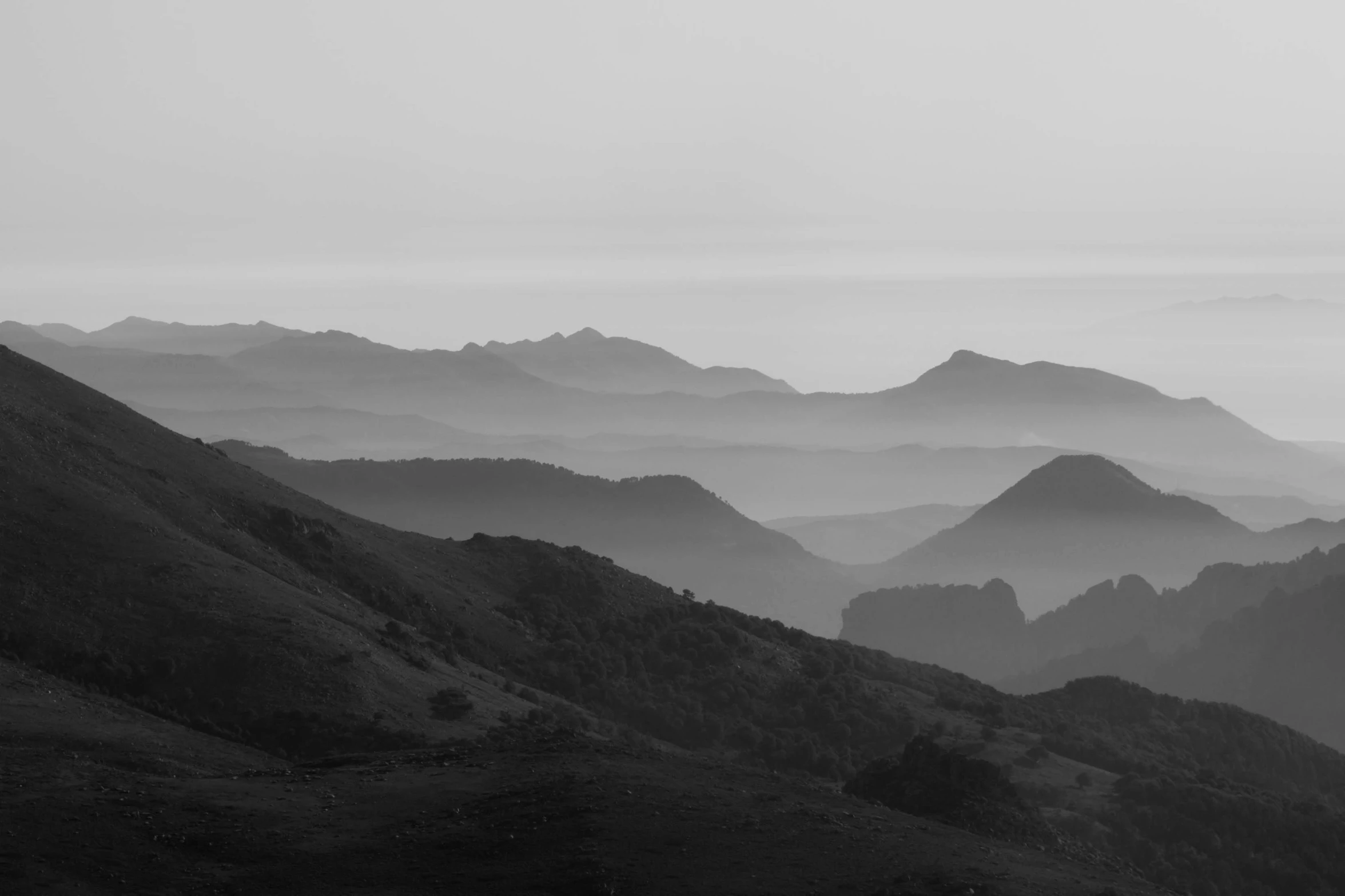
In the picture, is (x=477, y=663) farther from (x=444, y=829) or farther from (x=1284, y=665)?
(x=1284, y=665)

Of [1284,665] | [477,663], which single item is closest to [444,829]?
[477,663]

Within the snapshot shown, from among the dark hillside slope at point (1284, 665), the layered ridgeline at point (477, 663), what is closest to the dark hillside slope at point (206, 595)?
the layered ridgeline at point (477, 663)

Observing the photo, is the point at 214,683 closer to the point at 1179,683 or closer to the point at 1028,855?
the point at 1028,855

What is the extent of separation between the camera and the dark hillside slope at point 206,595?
66.0 metres

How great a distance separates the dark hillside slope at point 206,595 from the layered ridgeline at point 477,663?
0.43 feet

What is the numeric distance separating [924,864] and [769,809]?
19.3 ft

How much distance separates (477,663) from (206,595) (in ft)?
66.8

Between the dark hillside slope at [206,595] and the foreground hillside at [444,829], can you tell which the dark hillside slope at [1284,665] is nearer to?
the dark hillside slope at [206,595]

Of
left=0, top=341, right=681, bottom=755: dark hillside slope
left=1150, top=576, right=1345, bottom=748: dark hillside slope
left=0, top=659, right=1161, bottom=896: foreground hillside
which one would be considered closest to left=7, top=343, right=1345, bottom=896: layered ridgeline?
left=0, top=341, right=681, bottom=755: dark hillside slope

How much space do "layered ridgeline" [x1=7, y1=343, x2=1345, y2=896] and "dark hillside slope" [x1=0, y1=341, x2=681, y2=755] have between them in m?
0.13

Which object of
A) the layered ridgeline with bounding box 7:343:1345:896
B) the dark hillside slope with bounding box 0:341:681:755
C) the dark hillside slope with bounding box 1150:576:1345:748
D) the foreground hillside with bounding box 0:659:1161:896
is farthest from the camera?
the dark hillside slope with bounding box 1150:576:1345:748

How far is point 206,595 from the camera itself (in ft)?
236

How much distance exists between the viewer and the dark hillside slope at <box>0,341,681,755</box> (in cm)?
6600

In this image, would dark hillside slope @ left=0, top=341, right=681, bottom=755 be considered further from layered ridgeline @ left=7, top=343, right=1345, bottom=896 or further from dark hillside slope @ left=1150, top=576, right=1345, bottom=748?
dark hillside slope @ left=1150, top=576, right=1345, bottom=748
